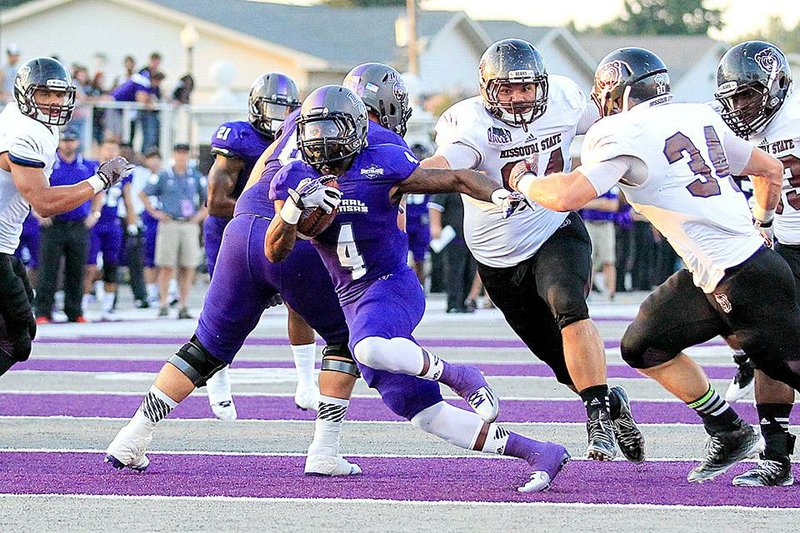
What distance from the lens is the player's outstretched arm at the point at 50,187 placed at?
6.20 metres

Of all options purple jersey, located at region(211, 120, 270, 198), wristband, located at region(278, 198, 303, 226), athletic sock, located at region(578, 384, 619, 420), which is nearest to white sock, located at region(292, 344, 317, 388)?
purple jersey, located at region(211, 120, 270, 198)

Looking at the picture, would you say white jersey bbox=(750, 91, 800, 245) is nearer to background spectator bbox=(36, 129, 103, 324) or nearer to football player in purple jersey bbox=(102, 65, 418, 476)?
football player in purple jersey bbox=(102, 65, 418, 476)

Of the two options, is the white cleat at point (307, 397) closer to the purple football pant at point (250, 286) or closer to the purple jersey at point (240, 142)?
the purple jersey at point (240, 142)

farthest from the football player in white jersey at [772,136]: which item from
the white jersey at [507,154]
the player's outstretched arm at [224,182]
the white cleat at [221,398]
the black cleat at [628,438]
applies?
the white cleat at [221,398]

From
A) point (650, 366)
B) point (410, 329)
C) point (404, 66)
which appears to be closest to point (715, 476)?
point (650, 366)

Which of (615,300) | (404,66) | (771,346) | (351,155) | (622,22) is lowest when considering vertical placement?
(615,300)

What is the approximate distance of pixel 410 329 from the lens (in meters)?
5.28

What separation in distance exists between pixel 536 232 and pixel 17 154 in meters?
2.30

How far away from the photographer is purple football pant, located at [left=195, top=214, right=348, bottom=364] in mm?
5645

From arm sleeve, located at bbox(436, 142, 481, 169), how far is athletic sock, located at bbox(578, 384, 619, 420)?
1.09 meters

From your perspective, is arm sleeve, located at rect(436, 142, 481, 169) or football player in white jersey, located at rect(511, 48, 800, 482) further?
arm sleeve, located at rect(436, 142, 481, 169)

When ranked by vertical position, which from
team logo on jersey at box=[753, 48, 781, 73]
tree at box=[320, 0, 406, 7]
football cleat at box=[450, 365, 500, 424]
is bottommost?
football cleat at box=[450, 365, 500, 424]

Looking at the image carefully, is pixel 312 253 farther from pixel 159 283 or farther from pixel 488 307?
pixel 488 307

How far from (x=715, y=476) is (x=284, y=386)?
387 centimetres
